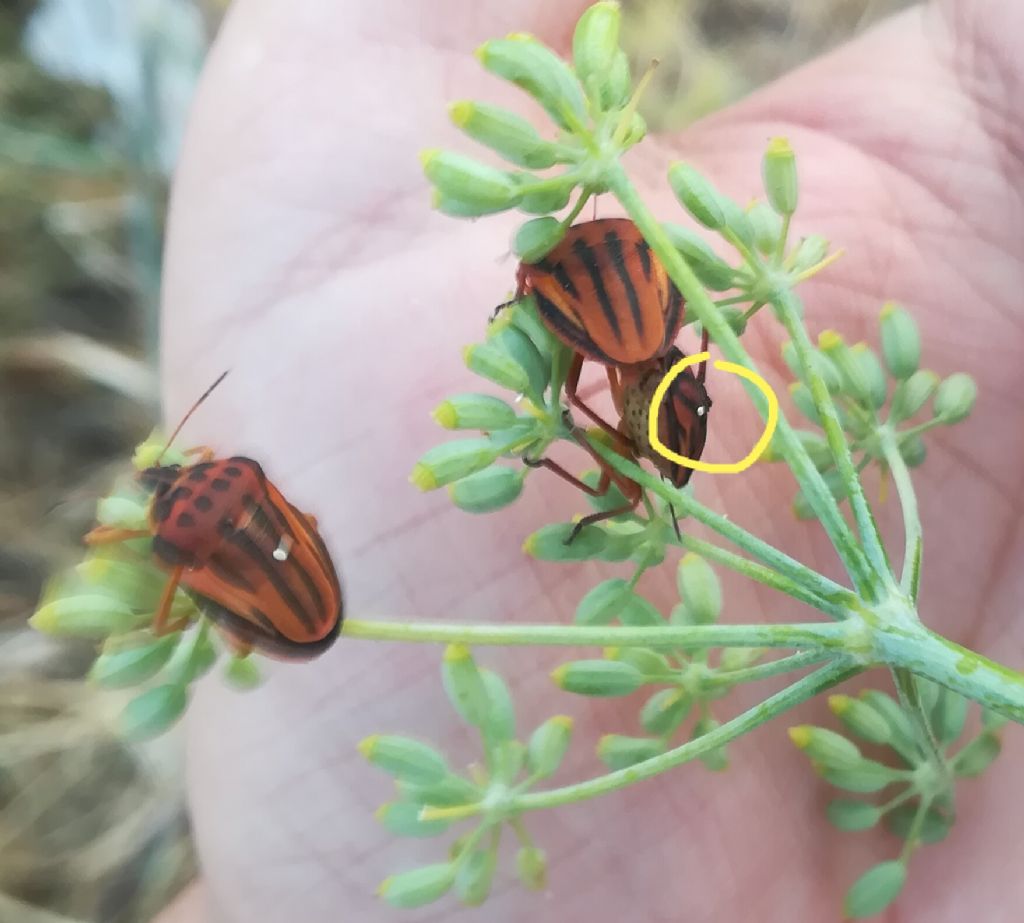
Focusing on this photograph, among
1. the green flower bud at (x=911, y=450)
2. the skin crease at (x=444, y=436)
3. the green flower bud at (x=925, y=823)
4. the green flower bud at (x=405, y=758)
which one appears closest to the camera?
the green flower bud at (x=405, y=758)

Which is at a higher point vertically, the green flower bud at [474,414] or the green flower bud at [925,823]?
the green flower bud at [474,414]

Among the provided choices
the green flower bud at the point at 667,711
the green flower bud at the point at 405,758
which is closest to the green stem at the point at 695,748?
the green flower bud at the point at 405,758

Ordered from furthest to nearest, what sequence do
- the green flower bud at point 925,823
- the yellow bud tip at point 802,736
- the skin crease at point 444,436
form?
the skin crease at point 444,436
the green flower bud at point 925,823
the yellow bud tip at point 802,736

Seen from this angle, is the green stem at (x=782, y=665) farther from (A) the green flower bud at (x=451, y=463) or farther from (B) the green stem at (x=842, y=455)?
(A) the green flower bud at (x=451, y=463)

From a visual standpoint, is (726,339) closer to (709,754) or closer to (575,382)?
(575,382)

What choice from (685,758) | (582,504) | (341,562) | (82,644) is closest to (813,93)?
(582,504)

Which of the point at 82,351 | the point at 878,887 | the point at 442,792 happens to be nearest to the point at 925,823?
the point at 878,887

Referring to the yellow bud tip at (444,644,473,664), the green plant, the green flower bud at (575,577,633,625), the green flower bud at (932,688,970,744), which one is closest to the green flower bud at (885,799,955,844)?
the green flower bud at (932,688,970,744)
